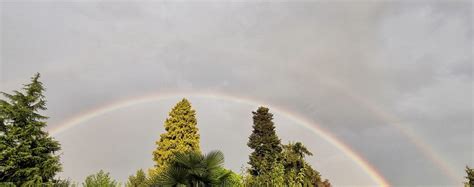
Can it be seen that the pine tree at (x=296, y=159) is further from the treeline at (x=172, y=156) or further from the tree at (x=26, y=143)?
the tree at (x=26, y=143)

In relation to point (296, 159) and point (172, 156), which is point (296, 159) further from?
point (172, 156)

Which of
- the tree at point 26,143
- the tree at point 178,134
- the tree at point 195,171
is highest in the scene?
the tree at point 178,134

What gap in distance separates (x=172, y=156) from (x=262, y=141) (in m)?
28.9

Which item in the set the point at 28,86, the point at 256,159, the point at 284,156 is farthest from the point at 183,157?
the point at 256,159

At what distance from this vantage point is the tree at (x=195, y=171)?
15906 mm

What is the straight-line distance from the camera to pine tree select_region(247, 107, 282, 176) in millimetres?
45562

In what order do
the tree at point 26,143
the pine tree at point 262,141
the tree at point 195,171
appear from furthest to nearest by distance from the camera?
1. the pine tree at point 262,141
2. the tree at point 26,143
3. the tree at point 195,171

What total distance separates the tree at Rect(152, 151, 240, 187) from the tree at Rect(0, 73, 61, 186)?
50.3 feet

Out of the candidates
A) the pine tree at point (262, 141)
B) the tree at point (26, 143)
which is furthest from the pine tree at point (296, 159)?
the tree at point (26, 143)

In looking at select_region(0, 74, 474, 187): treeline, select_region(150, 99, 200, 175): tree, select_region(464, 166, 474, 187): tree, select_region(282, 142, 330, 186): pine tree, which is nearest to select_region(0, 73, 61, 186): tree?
select_region(0, 74, 474, 187): treeline

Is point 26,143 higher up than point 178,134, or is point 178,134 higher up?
point 178,134

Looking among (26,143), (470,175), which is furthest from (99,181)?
(470,175)

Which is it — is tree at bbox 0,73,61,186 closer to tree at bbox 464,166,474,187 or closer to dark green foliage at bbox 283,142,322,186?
dark green foliage at bbox 283,142,322,186

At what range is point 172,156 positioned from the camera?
735 inches
